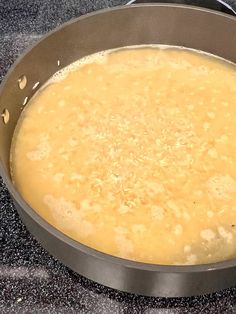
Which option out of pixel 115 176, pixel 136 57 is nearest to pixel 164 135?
pixel 115 176

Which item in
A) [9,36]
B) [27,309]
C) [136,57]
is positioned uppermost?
[136,57]

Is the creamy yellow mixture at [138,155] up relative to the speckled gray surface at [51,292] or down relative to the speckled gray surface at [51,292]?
up

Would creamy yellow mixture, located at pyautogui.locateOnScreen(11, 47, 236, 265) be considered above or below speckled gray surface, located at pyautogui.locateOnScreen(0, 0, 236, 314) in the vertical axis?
above

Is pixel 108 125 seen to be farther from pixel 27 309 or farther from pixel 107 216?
pixel 27 309

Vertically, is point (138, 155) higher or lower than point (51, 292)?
higher

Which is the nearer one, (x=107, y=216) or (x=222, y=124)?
(x=107, y=216)

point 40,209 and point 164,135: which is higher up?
point 164,135

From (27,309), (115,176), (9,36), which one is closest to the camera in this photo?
(27,309)

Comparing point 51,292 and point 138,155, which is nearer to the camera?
point 51,292
